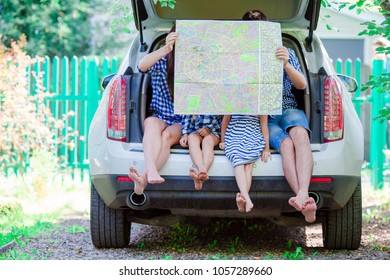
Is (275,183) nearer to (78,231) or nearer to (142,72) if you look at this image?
(142,72)

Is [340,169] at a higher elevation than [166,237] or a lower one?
higher

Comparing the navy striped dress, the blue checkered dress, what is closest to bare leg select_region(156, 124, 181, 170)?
the blue checkered dress

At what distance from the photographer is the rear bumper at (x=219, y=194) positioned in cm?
537

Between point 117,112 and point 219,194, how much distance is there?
2.86 feet

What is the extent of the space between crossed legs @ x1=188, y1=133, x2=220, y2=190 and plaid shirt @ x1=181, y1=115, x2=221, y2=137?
0.08 meters

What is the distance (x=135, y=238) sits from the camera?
276 inches

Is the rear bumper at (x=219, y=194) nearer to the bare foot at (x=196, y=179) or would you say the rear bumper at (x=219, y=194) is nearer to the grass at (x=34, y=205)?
the bare foot at (x=196, y=179)

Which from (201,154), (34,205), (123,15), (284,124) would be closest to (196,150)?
(201,154)

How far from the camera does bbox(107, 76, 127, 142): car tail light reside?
5.58 meters

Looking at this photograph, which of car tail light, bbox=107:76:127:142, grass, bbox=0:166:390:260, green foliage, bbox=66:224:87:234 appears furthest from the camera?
green foliage, bbox=66:224:87:234

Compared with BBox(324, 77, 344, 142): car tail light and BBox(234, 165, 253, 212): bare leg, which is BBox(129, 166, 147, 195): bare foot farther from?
BBox(324, 77, 344, 142): car tail light

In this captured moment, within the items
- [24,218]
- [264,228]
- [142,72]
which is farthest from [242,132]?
[24,218]

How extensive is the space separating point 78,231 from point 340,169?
275cm
